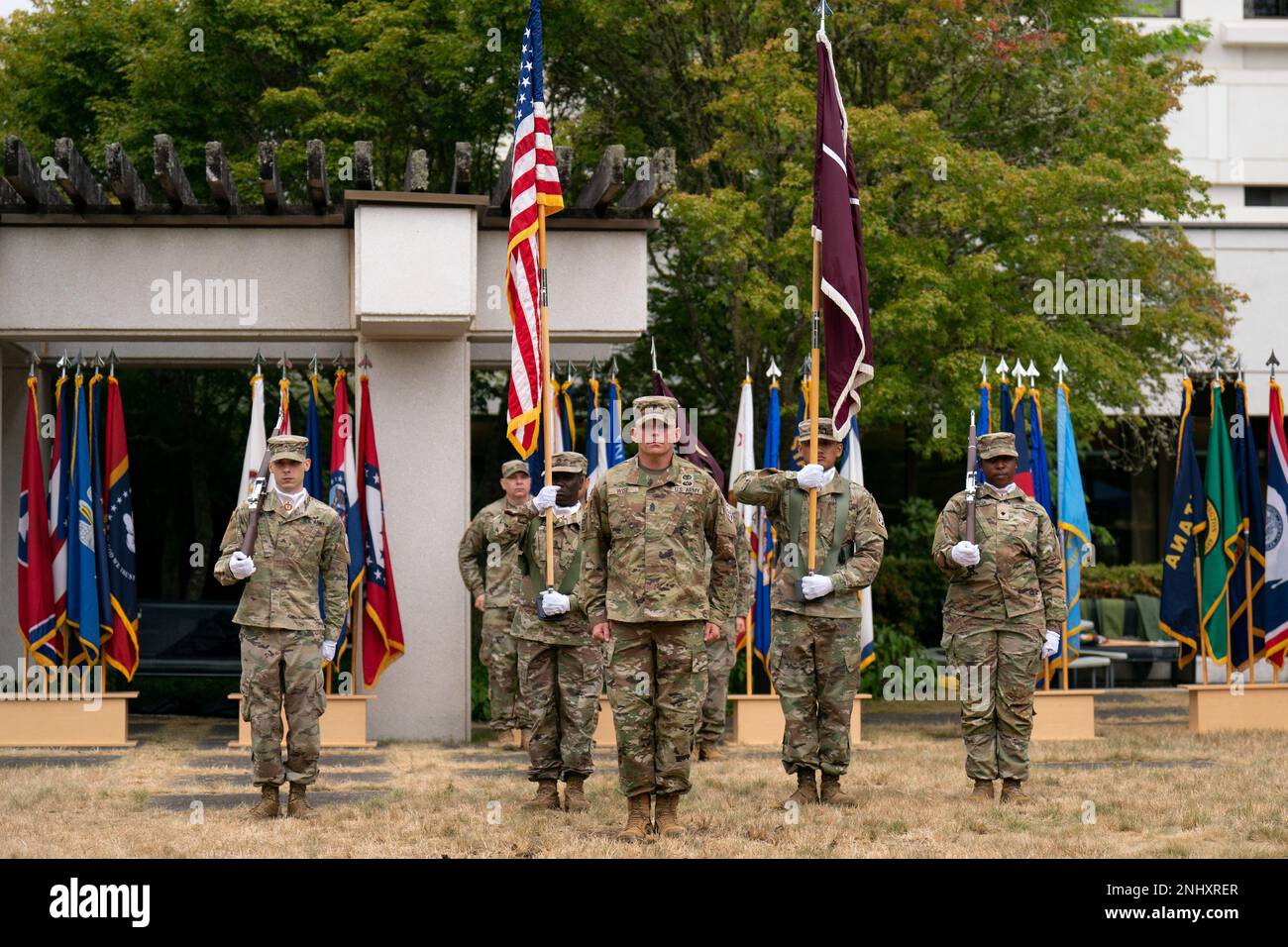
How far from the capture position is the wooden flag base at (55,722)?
13.9m

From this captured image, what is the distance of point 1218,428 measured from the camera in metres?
15.4

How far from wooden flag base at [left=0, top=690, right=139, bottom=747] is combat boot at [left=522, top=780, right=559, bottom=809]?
5.12 metres

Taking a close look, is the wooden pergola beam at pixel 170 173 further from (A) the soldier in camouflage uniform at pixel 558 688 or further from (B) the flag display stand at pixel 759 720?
(B) the flag display stand at pixel 759 720

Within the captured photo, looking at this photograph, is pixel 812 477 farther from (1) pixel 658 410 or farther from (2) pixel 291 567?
(2) pixel 291 567

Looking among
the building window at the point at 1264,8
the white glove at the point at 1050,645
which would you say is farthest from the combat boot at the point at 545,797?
the building window at the point at 1264,8

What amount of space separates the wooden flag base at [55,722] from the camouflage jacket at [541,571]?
4406mm

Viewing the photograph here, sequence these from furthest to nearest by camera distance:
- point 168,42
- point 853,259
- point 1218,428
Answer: point 168,42
point 1218,428
point 853,259

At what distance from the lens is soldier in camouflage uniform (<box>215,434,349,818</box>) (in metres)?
9.84

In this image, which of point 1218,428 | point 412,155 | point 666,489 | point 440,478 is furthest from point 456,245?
point 1218,428

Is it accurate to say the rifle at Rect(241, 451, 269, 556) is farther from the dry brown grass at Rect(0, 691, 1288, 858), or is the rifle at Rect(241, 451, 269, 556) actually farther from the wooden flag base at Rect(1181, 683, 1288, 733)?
the wooden flag base at Rect(1181, 683, 1288, 733)

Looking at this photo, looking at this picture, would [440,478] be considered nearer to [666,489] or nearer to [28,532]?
[28,532]

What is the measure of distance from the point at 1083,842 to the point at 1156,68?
13.8 meters

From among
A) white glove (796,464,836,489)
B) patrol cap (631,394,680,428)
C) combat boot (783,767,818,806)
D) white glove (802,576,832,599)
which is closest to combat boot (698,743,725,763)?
combat boot (783,767,818,806)

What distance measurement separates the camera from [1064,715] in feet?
48.5
